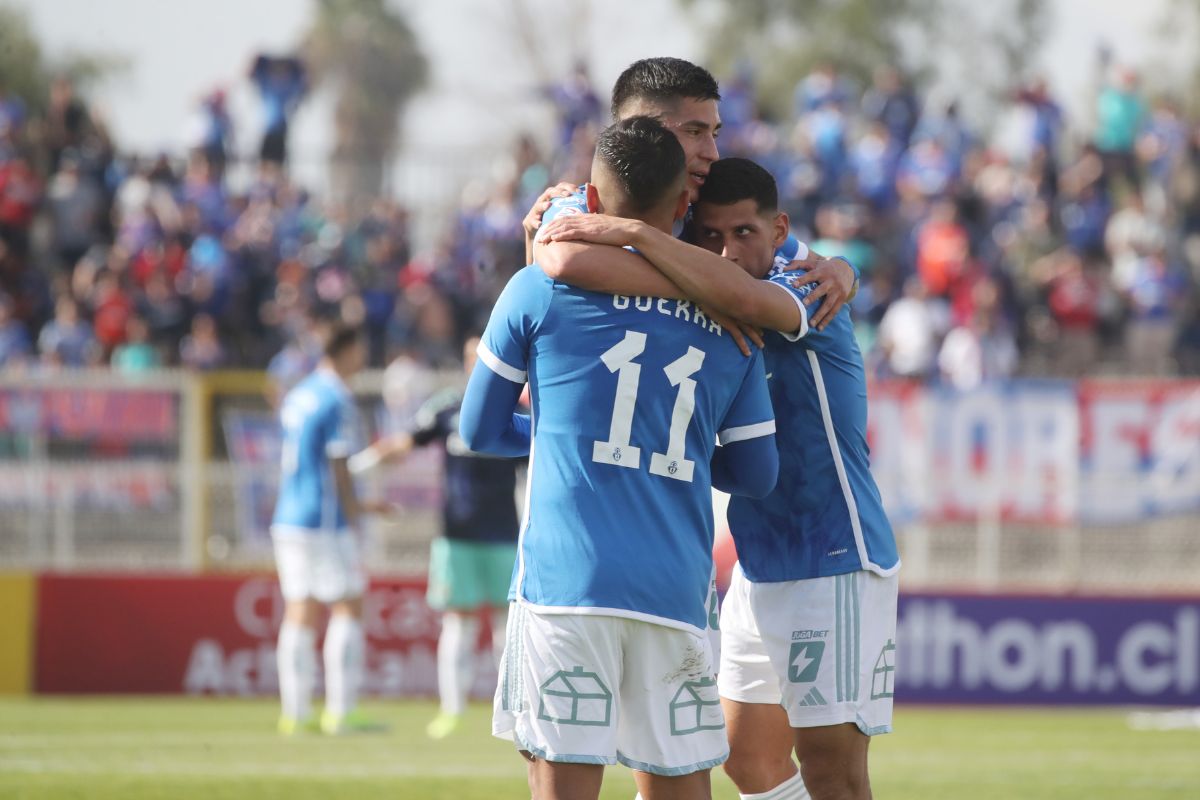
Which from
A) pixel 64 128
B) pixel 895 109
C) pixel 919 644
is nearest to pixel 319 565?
pixel 919 644

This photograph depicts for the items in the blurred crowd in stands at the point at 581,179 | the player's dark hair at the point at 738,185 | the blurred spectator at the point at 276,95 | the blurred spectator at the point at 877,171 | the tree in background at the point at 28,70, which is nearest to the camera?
the player's dark hair at the point at 738,185

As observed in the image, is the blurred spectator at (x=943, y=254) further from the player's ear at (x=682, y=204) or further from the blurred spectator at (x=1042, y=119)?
the player's ear at (x=682, y=204)

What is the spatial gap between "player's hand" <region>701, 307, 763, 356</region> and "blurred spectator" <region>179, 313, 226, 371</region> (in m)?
13.0

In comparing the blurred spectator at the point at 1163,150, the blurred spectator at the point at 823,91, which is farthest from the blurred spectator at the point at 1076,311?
the blurred spectator at the point at 823,91

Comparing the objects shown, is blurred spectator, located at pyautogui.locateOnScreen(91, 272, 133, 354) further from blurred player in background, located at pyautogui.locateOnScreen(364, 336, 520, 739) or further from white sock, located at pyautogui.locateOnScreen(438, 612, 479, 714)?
white sock, located at pyautogui.locateOnScreen(438, 612, 479, 714)

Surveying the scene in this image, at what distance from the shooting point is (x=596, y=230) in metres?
4.75

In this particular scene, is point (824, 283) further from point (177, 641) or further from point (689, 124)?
point (177, 641)

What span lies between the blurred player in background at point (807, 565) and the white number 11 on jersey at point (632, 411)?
630 millimetres

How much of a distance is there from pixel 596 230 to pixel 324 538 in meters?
7.60

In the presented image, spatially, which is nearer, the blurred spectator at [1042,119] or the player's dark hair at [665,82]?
the player's dark hair at [665,82]

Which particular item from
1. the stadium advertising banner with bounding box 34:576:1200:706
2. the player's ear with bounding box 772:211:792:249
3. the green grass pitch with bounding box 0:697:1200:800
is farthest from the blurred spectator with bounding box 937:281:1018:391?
the player's ear with bounding box 772:211:792:249

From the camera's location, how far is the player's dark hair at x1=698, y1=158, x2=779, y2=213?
5.23m

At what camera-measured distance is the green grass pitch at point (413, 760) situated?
9.05m

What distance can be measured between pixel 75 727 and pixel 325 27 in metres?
54.5
